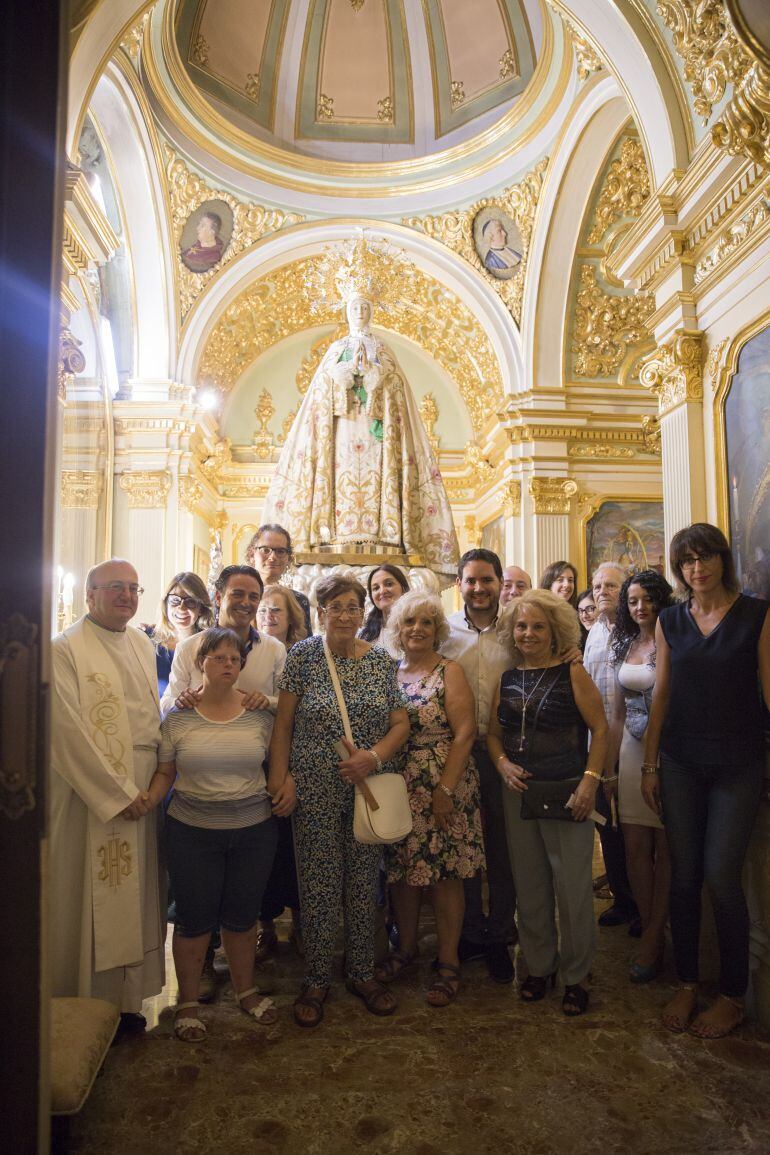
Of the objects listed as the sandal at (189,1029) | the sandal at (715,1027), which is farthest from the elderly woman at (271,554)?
the sandal at (715,1027)

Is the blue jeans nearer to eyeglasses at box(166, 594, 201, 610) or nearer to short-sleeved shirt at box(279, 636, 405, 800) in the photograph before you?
short-sleeved shirt at box(279, 636, 405, 800)

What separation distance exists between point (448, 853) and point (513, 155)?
1080cm

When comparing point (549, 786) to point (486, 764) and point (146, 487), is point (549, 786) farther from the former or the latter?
point (146, 487)

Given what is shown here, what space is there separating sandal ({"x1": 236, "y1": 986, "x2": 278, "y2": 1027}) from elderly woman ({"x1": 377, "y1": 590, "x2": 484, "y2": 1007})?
21.6 inches

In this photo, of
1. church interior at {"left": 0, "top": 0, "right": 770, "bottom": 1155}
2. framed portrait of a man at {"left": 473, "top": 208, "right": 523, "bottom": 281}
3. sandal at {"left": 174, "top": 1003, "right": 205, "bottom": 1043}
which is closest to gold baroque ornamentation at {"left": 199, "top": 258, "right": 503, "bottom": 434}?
church interior at {"left": 0, "top": 0, "right": 770, "bottom": 1155}

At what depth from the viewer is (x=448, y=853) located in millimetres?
3295

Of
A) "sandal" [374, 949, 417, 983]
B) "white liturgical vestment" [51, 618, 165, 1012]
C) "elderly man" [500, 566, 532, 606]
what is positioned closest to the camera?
"white liturgical vestment" [51, 618, 165, 1012]

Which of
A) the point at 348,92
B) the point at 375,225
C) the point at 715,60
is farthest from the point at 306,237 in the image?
the point at 715,60

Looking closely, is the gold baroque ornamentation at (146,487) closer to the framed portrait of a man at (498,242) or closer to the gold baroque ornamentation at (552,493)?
the gold baroque ornamentation at (552,493)

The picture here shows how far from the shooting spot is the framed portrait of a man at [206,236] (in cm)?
1163

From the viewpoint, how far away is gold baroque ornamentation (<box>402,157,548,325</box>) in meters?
11.2

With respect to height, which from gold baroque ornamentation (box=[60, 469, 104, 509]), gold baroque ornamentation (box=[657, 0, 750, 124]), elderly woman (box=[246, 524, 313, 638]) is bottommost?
elderly woman (box=[246, 524, 313, 638])

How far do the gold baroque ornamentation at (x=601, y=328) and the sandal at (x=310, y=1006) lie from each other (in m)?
10.3

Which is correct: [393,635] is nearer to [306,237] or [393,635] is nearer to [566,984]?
[566,984]
